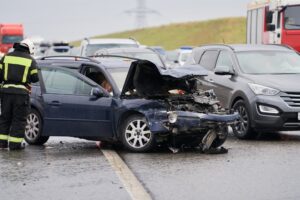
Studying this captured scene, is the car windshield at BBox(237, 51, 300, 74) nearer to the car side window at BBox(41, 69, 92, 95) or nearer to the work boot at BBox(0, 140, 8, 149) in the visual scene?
the car side window at BBox(41, 69, 92, 95)

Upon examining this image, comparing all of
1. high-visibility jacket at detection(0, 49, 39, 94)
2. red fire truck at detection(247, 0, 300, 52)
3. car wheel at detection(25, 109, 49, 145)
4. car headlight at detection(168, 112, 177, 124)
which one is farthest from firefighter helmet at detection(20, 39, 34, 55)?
red fire truck at detection(247, 0, 300, 52)

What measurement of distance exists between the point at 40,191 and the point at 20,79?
3.84m

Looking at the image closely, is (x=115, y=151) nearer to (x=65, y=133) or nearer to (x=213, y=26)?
(x=65, y=133)

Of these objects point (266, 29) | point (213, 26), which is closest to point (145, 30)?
point (213, 26)

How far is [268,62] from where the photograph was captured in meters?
14.4

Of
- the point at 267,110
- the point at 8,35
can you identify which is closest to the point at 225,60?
the point at 267,110

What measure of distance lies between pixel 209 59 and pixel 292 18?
842 centimetres

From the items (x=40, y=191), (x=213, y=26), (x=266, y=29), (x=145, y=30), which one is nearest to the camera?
(x=40, y=191)

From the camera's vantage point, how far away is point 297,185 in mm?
8727

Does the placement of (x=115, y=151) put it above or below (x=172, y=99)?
below

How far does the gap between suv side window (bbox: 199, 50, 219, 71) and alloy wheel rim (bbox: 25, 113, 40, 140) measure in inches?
155

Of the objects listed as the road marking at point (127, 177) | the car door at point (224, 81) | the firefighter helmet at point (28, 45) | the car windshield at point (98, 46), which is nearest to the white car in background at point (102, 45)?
the car windshield at point (98, 46)

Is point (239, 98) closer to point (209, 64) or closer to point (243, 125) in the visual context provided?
point (243, 125)

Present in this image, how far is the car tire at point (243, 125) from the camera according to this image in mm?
13438
